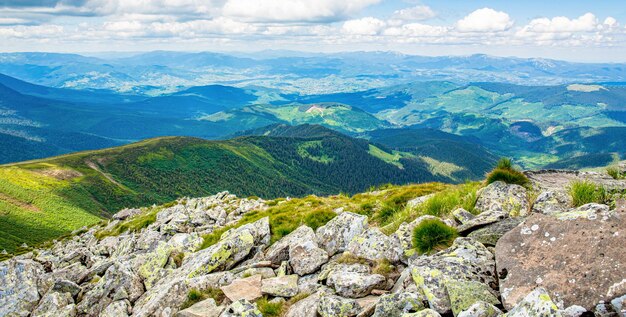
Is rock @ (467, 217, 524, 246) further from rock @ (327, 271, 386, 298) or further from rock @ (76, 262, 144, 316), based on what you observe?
rock @ (76, 262, 144, 316)

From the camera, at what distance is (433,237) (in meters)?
14.8

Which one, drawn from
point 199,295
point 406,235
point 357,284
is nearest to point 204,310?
point 199,295

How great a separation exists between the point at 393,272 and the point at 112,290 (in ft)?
49.2

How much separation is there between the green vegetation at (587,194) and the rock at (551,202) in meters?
0.35

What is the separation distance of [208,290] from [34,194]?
218 m

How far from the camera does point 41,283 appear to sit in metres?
26.2

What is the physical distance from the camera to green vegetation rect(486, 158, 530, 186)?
61.8 ft

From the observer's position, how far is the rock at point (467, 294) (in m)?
10.5

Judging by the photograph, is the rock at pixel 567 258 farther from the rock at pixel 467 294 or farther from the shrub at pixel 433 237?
the shrub at pixel 433 237

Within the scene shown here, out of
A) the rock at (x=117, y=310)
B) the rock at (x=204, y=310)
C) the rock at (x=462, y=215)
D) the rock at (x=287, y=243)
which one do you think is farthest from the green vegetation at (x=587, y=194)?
the rock at (x=117, y=310)

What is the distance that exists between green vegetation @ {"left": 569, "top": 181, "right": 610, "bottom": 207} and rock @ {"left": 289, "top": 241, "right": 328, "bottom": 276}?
979 centimetres

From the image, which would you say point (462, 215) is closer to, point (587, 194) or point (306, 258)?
point (587, 194)

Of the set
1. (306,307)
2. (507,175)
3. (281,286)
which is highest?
(507,175)

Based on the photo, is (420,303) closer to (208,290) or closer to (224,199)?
(208,290)
